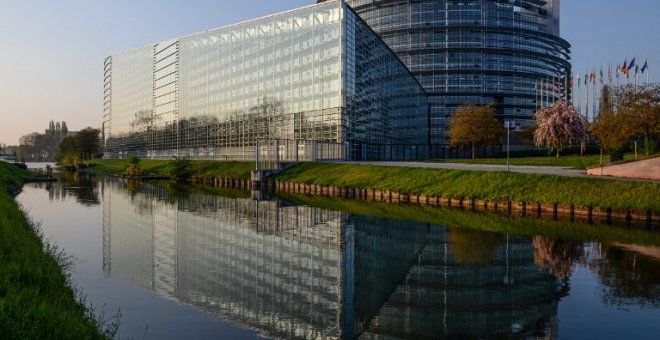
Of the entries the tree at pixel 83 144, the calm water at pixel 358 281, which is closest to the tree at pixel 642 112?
the calm water at pixel 358 281

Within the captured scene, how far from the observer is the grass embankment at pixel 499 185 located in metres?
30.9

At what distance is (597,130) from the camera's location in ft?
140

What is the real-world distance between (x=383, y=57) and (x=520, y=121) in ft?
208

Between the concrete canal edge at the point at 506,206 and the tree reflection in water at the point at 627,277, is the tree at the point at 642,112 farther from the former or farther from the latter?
the tree reflection in water at the point at 627,277

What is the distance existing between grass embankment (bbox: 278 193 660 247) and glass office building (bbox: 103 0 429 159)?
3508 cm

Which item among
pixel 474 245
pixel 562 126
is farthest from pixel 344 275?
pixel 562 126

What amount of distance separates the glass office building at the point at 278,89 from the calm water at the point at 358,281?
4724 cm

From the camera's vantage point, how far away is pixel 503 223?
2841 cm

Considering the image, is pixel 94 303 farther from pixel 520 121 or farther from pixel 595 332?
pixel 520 121

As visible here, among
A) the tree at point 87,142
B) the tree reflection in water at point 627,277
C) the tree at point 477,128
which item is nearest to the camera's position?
the tree reflection in water at point 627,277

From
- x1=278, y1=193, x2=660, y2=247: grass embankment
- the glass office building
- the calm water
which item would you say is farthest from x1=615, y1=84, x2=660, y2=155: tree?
the glass office building

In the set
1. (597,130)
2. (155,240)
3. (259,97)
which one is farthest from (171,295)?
(259,97)

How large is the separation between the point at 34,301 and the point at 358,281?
28.7ft

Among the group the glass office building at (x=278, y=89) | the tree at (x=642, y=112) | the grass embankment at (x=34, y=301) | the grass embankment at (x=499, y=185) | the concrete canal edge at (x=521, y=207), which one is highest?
the glass office building at (x=278, y=89)
